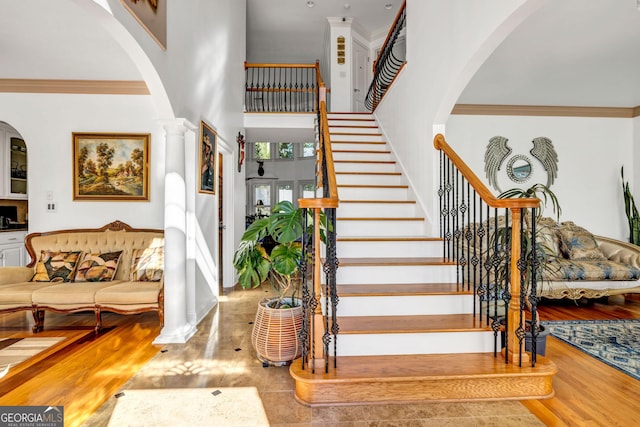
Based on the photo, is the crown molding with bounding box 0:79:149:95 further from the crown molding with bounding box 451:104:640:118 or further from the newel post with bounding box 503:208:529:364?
the crown molding with bounding box 451:104:640:118

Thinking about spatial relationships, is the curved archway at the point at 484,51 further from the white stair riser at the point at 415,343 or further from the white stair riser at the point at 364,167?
the white stair riser at the point at 415,343

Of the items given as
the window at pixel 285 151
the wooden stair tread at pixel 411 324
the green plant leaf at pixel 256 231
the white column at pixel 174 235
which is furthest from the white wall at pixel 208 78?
the window at pixel 285 151

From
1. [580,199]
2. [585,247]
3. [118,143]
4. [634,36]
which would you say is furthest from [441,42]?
[580,199]

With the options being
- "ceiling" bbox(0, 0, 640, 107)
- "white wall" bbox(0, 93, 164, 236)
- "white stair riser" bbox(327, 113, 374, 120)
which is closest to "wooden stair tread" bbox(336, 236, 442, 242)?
"ceiling" bbox(0, 0, 640, 107)

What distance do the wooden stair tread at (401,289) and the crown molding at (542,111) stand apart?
3.78 meters

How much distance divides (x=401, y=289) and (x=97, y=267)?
3.27 m

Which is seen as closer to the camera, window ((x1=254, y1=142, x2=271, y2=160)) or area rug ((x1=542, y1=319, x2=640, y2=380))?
area rug ((x1=542, y1=319, x2=640, y2=380))

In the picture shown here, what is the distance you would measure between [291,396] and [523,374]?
1.47 meters

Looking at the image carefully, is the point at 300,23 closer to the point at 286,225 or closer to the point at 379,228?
the point at 379,228

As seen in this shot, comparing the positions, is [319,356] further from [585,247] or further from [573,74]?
[573,74]

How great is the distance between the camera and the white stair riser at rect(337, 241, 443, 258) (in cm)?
328

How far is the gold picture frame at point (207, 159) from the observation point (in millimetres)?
3654

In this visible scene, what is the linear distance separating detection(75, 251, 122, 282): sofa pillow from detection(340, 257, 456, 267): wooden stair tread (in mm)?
2598

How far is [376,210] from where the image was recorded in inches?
153
